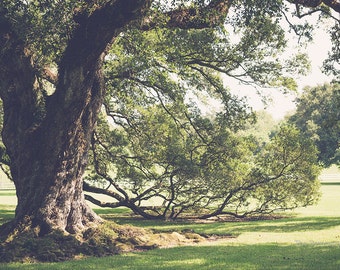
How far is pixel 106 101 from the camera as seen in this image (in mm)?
22719

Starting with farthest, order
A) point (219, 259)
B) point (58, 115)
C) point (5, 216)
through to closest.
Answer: point (5, 216) → point (58, 115) → point (219, 259)

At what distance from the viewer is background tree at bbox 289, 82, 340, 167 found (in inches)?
2650

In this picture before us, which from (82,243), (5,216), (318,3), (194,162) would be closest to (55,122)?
(82,243)

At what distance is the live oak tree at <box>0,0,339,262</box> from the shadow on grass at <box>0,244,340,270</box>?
8.57 ft

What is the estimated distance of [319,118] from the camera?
7138 cm

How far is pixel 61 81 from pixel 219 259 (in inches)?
263

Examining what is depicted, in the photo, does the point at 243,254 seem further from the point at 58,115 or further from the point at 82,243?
the point at 58,115

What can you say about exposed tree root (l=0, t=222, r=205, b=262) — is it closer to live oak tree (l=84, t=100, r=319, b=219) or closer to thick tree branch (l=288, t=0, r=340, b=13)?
live oak tree (l=84, t=100, r=319, b=219)

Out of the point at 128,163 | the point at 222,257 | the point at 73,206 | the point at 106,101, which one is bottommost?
the point at 222,257

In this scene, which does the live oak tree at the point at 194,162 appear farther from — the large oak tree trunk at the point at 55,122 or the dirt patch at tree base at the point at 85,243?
the large oak tree trunk at the point at 55,122

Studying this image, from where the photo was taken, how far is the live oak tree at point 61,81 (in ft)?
42.2

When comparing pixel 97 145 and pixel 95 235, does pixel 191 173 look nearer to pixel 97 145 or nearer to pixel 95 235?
pixel 97 145

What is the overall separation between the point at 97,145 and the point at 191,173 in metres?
4.94

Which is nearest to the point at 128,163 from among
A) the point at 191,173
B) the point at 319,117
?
Result: the point at 191,173
